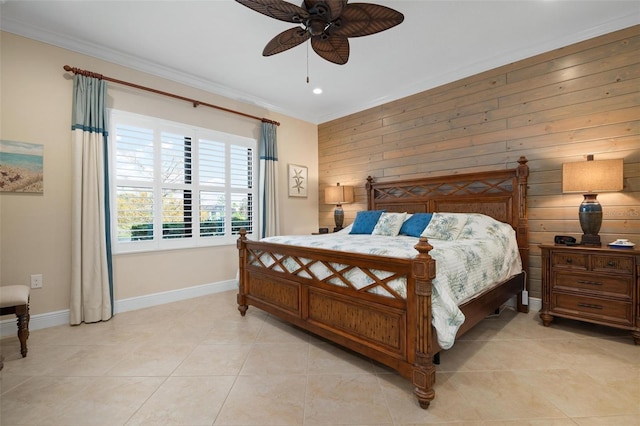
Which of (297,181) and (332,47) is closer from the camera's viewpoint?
(332,47)

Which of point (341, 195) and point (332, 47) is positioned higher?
point (332, 47)

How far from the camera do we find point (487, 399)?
1.68 m

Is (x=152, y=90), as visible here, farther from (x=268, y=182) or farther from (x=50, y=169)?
(x=268, y=182)

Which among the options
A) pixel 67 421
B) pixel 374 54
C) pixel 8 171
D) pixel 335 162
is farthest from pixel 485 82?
pixel 8 171

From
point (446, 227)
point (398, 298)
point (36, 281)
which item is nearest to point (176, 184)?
point (36, 281)

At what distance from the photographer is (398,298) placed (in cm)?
179

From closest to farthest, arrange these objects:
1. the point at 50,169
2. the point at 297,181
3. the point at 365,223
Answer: the point at 50,169
the point at 365,223
the point at 297,181

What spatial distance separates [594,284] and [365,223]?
2.29 meters

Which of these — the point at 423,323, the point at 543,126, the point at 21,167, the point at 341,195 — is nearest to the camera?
the point at 423,323

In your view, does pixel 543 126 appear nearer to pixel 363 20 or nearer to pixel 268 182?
pixel 363 20

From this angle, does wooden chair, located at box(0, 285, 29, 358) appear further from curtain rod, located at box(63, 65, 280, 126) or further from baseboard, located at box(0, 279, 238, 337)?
curtain rod, located at box(63, 65, 280, 126)

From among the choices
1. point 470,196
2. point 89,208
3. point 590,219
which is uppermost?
point 470,196

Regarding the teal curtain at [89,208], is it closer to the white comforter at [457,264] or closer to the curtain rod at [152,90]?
the curtain rod at [152,90]

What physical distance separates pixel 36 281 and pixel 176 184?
5.33ft
